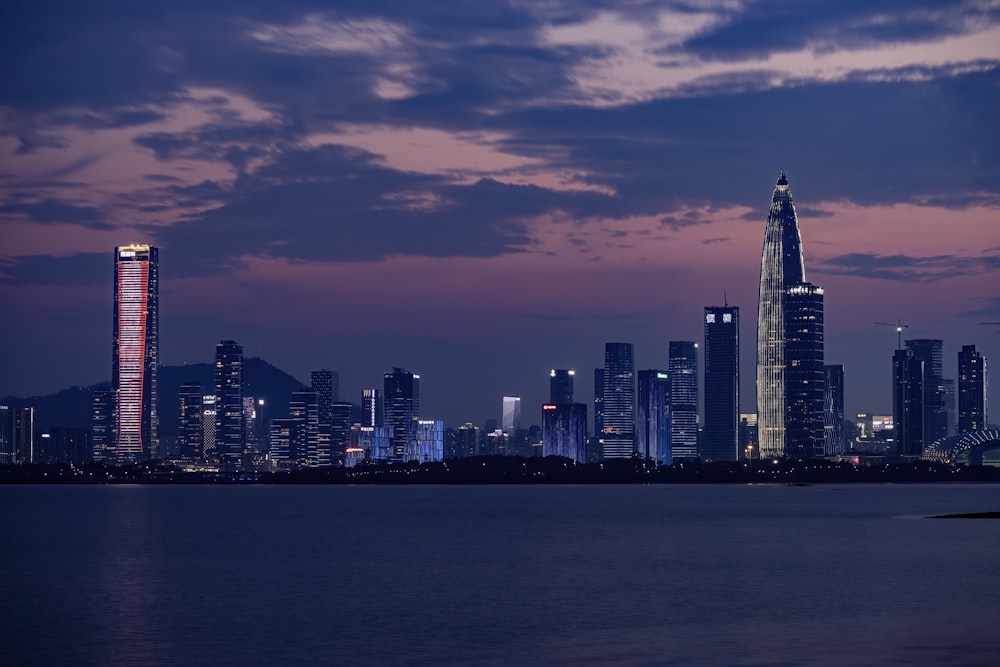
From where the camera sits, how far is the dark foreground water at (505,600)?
62.2 m

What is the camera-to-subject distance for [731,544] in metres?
139

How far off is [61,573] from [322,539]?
153 ft

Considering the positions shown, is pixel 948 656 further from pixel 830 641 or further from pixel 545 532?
pixel 545 532

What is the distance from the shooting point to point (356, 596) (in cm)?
8688

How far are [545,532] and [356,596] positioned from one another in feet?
262

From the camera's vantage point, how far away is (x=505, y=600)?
84.6 meters

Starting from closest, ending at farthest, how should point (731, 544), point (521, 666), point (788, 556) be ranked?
1. point (521, 666)
2. point (788, 556)
3. point (731, 544)

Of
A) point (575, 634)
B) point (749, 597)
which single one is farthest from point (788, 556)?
point (575, 634)

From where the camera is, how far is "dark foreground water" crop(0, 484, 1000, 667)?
204 ft

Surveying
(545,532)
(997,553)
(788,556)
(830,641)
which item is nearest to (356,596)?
(830,641)

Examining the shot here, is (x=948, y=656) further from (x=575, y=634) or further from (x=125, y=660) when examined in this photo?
(x=125, y=660)

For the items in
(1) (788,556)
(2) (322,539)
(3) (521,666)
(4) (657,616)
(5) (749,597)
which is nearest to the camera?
(3) (521,666)

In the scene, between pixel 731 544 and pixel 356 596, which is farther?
pixel 731 544

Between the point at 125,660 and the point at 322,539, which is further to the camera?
the point at 322,539
